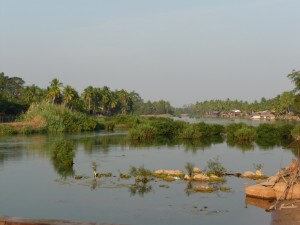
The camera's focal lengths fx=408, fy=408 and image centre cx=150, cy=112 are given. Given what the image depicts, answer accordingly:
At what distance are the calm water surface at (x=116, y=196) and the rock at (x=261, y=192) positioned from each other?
56 cm

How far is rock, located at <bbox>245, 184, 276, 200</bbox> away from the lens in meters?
16.2

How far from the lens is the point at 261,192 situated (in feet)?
53.8

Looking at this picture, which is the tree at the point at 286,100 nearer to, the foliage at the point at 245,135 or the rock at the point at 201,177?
the foliage at the point at 245,135

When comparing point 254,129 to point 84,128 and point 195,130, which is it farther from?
point 84,128

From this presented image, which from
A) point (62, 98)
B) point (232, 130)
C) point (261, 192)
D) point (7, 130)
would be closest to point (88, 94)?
point (62, 98)

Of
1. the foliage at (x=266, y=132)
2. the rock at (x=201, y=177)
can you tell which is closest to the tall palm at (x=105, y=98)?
the foliage at (x=266, y=132)

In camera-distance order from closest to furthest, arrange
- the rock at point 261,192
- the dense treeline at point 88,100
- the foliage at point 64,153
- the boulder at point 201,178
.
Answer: the rock at point 261,192 < the boulder at point 201,178 < the foliage at point 64,153 < the dense treeline at point 88,100

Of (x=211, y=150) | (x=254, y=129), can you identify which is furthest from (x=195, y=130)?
(x=211, y=150)

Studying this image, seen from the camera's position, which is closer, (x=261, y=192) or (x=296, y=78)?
(x=261, y=192)

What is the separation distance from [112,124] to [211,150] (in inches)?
1310

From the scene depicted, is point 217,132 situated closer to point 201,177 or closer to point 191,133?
point 191,133

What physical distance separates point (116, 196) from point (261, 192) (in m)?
6.16

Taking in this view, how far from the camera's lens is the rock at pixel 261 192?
53.1 ft

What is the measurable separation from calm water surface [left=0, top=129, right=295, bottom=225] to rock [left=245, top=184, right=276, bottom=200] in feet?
1.85
